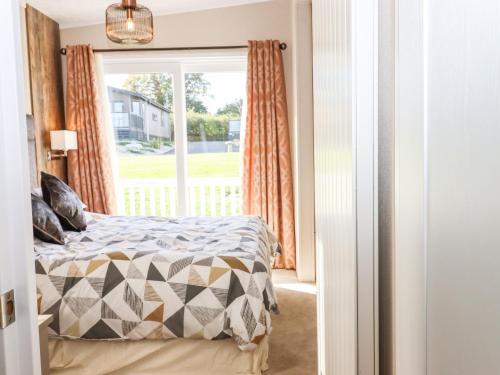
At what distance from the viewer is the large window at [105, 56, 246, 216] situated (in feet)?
16.8

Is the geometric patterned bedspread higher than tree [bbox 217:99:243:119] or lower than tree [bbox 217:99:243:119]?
lower

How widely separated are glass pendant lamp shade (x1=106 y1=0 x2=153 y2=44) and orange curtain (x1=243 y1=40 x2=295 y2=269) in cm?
175

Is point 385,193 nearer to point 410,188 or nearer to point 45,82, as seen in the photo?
point 410,188

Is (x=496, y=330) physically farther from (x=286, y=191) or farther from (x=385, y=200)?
(x=286, y=191)

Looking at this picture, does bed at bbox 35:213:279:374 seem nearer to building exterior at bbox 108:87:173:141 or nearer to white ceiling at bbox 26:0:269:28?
building exterior at bbox 108:87:173:141

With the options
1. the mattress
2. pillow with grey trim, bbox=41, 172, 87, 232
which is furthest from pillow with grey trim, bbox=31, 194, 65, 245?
the mattress

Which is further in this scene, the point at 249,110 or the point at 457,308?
the point at 249,110

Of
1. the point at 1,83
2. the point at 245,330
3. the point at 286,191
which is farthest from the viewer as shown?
the point at 286,191

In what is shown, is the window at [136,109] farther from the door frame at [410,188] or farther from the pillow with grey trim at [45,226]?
the door frame at [410,188]

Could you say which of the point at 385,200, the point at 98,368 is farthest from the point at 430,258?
the point at 98,368

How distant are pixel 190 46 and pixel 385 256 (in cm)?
443

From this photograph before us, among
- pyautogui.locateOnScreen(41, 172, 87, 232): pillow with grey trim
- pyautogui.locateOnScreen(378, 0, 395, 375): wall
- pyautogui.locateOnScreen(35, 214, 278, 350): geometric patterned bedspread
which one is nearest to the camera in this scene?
pyautogui.locateOnScreen(378, 0, 395, 375): wall

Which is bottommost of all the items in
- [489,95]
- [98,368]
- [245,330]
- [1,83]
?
[98,368]

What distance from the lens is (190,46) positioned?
16.4 ft
